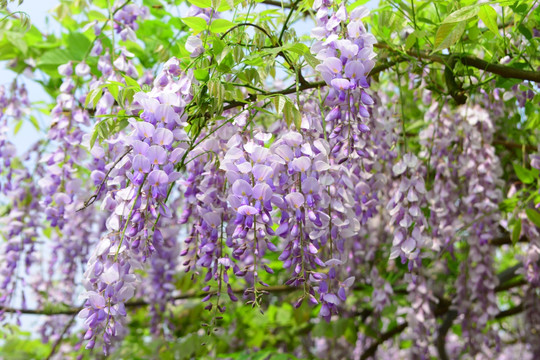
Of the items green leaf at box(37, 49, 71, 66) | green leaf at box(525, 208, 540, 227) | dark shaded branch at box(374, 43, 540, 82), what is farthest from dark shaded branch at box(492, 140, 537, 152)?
green leaf at box(37, 49, 71, 66)

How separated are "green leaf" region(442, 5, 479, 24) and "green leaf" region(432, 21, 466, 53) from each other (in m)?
0.04

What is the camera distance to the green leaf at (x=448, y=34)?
1.46m

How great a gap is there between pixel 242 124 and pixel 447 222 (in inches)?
57.6

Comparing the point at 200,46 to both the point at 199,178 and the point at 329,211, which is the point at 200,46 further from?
the point at 329,211

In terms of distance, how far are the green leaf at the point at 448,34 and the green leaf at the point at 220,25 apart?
53 centimetres

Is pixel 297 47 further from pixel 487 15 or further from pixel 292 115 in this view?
pixel 487 15

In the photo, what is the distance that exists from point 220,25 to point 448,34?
57 cm

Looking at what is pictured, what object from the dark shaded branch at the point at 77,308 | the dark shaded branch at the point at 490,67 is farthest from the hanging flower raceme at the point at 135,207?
the dark shaded branch at the point at 77,308

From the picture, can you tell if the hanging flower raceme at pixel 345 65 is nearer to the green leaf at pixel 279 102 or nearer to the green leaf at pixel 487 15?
the green leaf at pixel 279 102

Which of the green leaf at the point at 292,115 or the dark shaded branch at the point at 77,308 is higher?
the green leaf at the point at 292,115

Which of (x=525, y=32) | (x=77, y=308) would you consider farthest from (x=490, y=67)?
(x=77, y=308)

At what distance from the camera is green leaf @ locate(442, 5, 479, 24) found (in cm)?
139

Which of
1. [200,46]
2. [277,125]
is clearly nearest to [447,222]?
[277,125]

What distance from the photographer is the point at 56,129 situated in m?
2.46
